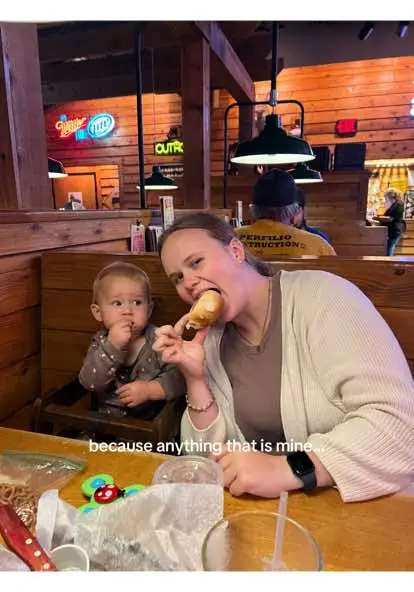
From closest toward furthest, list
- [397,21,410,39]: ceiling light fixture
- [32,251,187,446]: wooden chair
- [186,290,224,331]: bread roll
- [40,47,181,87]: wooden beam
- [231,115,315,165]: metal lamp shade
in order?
1. [397,21,410,39]: ceiling light fixture
2. [186,290,224,331]: bread roll
3. [32,251,187,446]: wooden chair
4. [231,115,315,165]: metal lamp shade
5. [40,47,181,87]: wooden beam

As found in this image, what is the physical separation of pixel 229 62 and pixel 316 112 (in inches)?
151

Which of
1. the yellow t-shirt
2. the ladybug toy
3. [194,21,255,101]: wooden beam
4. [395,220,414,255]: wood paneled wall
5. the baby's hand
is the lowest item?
[395,220,414,255]: wood paneled wall

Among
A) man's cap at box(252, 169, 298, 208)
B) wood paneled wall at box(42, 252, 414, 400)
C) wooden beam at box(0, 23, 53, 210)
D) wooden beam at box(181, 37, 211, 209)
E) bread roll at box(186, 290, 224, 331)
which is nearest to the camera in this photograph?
bread roll at box(186, 290, 224, 331)

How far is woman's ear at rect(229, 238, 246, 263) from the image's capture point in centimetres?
113

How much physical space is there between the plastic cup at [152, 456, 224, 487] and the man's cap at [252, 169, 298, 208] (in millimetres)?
2359

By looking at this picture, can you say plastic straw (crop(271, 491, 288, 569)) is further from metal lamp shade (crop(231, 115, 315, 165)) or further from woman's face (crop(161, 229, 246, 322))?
metal lamp shade (crop(231, 115, 315, 165))

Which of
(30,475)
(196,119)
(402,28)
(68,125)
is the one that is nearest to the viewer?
(30,475)

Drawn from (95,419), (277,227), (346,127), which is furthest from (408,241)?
(95,419)

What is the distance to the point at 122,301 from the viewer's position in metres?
1.39

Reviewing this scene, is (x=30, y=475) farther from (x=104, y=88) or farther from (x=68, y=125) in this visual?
(x=68, y=125)

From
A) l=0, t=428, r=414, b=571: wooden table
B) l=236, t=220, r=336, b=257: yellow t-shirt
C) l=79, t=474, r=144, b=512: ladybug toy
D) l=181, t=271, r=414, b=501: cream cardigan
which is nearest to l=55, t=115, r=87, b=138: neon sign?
l=236, t=220, r=336, b=257: yellow t-shirt

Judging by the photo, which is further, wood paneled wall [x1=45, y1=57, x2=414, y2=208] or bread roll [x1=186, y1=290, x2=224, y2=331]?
wood paneled wall [x1=45, y1=57, x2=414, y2=208]

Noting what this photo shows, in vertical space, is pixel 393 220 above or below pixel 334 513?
above
